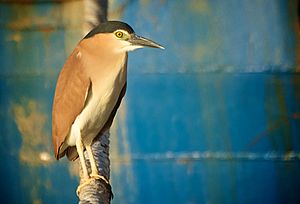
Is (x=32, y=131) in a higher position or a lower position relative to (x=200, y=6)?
lower

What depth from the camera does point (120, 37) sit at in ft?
3.84

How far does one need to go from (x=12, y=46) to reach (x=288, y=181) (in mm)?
851

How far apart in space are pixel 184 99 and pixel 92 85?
1.99 ft

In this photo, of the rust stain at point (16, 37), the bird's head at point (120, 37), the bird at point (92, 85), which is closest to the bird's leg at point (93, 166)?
the bird at point (92, 85)

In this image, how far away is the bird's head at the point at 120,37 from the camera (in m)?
1.17

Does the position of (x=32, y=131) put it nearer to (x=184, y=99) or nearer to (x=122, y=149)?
(x=122, y=149)

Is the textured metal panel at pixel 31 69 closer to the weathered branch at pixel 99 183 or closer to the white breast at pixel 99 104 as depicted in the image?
the weathered branch at pixel 99 183

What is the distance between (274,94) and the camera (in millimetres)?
1811

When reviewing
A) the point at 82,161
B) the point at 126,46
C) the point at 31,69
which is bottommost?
the point at 82,161

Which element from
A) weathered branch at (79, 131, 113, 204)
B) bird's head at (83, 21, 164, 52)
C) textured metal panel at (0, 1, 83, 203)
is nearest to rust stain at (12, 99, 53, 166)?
textured metal panel at (0, 1, 83, 203)

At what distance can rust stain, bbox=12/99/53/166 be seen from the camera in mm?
1834

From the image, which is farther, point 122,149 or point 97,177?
point 122,149

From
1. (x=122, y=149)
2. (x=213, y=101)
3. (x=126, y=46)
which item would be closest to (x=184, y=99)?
(x=213, y=101)

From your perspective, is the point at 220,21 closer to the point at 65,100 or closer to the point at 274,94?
the point at 274,94
